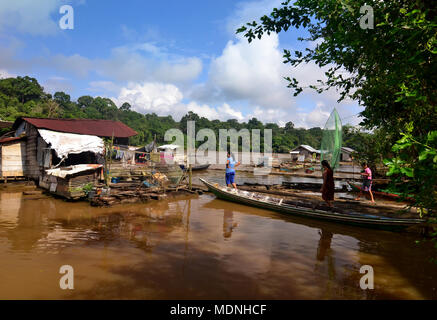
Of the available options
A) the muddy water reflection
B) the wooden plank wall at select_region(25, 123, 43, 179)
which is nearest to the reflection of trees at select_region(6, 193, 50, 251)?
the muddy water reflection

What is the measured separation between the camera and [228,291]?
14.4 ft

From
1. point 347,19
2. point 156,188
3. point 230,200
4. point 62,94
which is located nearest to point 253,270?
point 347,19

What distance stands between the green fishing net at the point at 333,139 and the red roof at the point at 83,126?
11490mm

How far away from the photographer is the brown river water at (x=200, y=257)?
14.4 feet

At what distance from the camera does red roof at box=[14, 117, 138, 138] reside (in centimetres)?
1659

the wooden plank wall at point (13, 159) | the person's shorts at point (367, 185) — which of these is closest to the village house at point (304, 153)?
the person's shorts at point (367, 185)

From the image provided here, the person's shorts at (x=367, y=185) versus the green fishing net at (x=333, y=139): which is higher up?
the green fishing net at (x=333, y=139)

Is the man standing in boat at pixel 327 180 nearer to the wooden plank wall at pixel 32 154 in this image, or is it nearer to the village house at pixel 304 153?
the wooden plank wall at pixel 32 154

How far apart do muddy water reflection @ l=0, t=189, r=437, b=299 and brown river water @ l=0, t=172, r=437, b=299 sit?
0.9 inches

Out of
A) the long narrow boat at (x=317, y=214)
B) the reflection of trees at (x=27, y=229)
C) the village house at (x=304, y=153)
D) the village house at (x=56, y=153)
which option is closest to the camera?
the reflection of trees at (x=27, y=229)

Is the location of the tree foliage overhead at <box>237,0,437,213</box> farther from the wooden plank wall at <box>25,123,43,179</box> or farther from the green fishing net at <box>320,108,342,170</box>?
the wooden plank wall at <box>25,123,43,179</box>

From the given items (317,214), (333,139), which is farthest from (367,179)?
(333,139)
